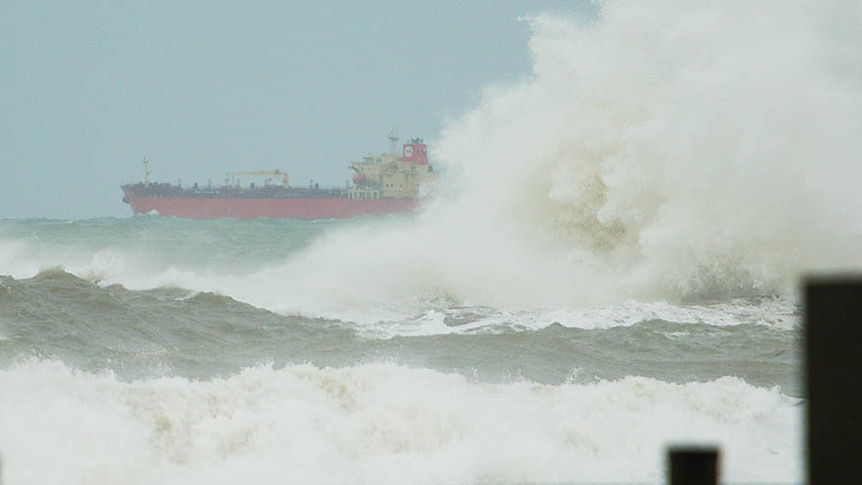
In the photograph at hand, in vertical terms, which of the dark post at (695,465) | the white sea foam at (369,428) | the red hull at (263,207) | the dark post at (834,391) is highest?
the red hull at (263,207)

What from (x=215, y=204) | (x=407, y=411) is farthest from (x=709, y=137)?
(x=215, y=204)

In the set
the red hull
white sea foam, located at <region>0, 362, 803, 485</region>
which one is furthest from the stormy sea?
the red hull

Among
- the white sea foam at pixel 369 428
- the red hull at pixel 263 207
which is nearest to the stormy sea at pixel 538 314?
the white sea foam at pixel 369 428

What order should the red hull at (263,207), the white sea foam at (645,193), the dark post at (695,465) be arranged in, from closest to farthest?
1. the dark post at (695,465)
2. the white sea foam at (645,193)
3. the red hull at (263,207)

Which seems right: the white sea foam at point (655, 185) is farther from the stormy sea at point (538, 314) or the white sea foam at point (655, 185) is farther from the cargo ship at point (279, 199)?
the cargo ship at point (279, 199)

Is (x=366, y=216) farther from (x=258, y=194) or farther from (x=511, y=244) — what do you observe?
(x=511, y=244)

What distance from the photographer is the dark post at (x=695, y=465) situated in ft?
4.09

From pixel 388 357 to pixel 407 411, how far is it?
116 inches

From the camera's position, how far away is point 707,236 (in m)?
17.8

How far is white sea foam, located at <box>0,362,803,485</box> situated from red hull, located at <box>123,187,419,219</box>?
64.4 meters

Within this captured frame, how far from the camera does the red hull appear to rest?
242ft

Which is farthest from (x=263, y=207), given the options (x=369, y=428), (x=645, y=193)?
(x=369, y=428)

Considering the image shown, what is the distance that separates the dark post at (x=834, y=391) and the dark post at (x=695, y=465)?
107 millimetres

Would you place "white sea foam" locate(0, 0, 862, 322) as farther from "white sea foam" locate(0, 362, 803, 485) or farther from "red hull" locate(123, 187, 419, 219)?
"red hull" locate(123, 187, 419, 219)
